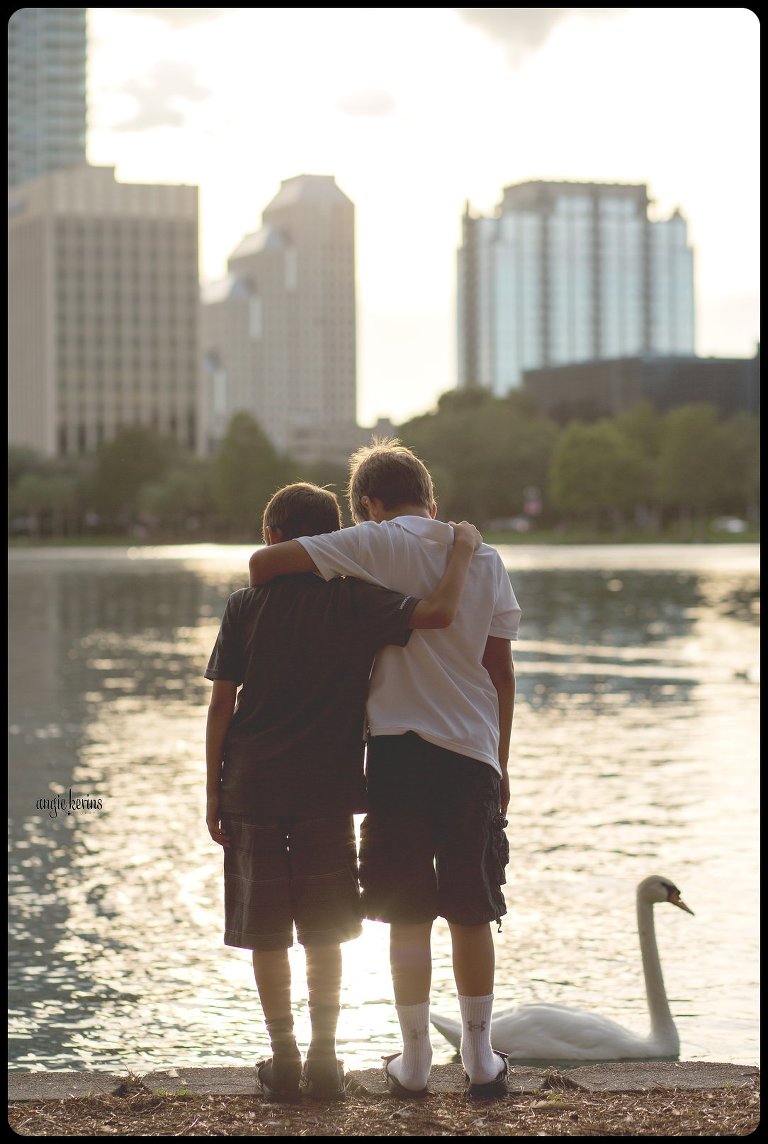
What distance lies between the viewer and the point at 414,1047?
4480 mm

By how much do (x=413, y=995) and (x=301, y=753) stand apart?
30.2 inches

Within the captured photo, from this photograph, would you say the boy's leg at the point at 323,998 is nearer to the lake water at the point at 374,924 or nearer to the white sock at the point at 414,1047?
the white sock at the point at 414,1047

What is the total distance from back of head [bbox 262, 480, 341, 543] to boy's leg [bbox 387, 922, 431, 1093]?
45.9 inches

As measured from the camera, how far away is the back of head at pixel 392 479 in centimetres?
461

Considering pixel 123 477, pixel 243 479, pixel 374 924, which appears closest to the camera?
pixel 374 924

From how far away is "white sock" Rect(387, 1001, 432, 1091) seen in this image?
4469 mm

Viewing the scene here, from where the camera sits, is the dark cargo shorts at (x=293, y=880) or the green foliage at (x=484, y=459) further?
the green foliage at (x=484, y=459)

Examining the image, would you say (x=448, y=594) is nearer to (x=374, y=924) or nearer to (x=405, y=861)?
(x=405, y=861)

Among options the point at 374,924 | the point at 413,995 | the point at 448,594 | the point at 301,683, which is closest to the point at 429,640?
the point at 448,594

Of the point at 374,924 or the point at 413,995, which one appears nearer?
the point at 413,995

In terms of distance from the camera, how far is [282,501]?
182 inches

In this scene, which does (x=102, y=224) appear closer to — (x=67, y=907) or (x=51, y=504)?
(x=51, y=504)

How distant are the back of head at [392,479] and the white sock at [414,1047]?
1458 mm


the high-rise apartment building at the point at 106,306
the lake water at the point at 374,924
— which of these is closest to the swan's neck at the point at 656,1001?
the lake water at the point at 374,924
